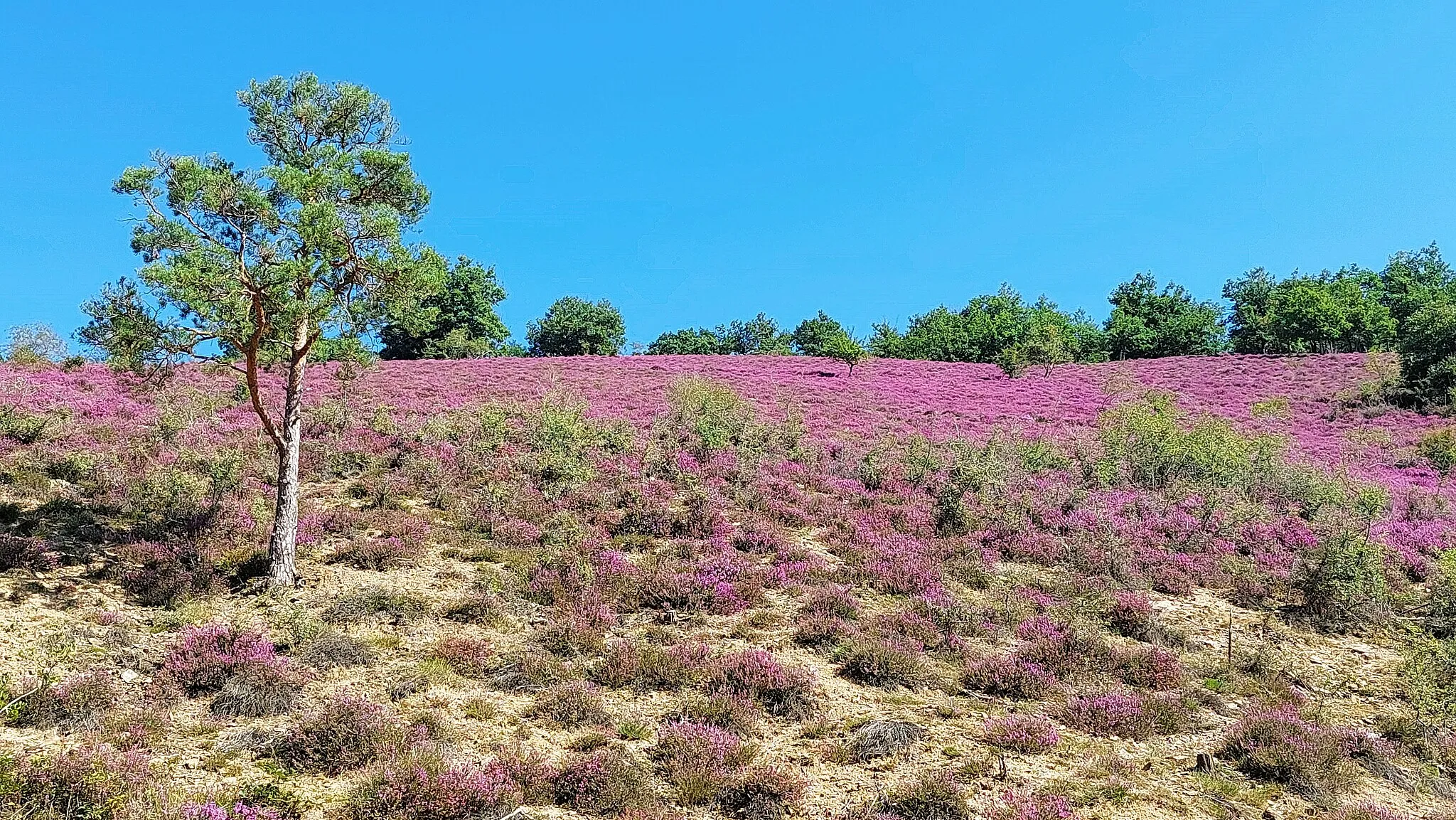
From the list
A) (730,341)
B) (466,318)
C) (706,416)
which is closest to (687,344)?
(730,341)

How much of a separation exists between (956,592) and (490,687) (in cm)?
858

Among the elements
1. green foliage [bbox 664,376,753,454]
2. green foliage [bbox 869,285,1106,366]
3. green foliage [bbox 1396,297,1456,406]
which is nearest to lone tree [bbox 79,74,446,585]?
green foliage [bbox 664,376,753,454]

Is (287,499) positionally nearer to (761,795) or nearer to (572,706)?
(572,706)

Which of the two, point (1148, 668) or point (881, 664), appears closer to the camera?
point (881, 664)

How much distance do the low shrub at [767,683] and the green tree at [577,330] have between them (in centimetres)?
7010

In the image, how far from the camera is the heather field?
283 inches

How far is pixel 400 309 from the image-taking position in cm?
1168

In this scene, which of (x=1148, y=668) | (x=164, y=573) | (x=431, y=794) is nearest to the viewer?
(x=431, y=794)

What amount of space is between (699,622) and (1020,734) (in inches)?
203

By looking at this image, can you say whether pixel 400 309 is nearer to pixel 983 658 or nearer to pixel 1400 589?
pixel 983 658

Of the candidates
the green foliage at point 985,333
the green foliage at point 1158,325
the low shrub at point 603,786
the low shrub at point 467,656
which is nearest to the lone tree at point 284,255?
the low shrub at point 467,656

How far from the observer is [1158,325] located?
79312 mm

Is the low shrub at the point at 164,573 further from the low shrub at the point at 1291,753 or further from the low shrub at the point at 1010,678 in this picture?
the low shrub at the point at 1291,753

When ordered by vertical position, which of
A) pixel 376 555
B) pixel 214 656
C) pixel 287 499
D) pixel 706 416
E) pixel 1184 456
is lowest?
pixel 214 656
